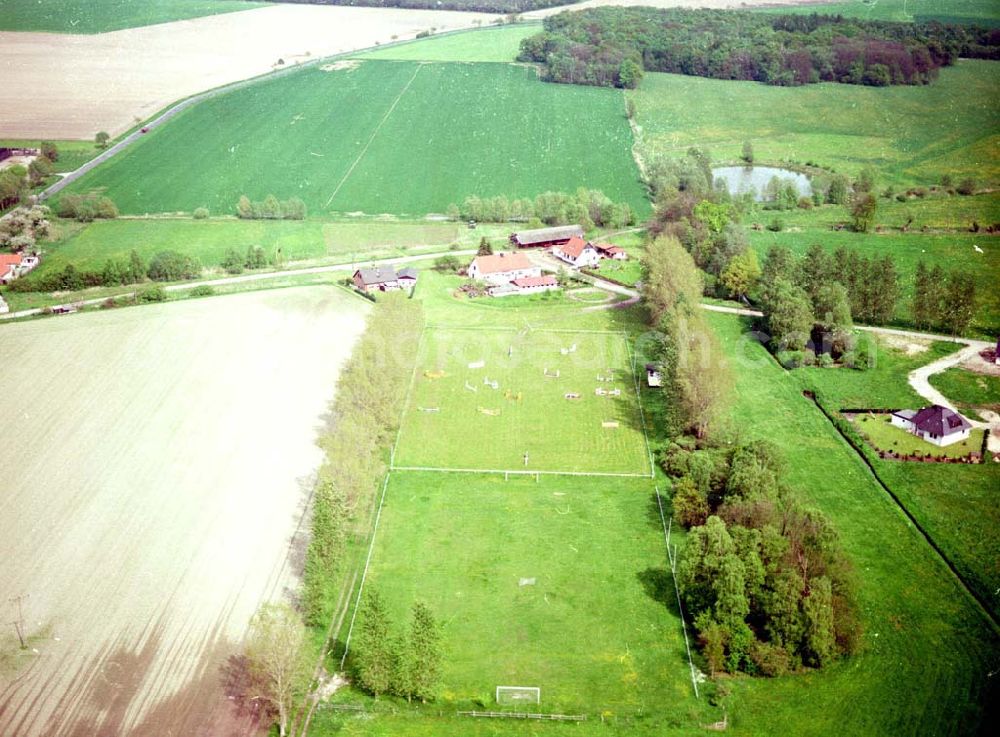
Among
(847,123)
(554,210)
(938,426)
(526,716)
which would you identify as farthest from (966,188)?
(526,716)

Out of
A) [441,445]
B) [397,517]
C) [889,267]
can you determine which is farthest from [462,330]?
[889,267]

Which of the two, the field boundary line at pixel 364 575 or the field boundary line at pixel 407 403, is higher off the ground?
the field boundary line at pixel 364 575

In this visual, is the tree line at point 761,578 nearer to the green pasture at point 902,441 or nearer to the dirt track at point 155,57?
the green pasture at point 902,441

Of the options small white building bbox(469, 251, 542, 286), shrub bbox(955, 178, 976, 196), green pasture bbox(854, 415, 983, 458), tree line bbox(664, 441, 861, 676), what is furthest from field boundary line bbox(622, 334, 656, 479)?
shrub bbox(955, 178, 976, 196)

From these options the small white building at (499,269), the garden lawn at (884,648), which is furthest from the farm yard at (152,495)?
the garden lawn at (884,648)

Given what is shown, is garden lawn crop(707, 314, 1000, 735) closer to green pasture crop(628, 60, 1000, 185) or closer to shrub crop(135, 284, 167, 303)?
shrub crop(135, 284, 167, 303)

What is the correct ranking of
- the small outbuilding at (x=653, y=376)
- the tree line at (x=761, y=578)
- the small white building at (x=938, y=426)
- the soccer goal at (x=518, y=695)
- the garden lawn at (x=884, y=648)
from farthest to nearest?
the small outbuilding at (x=653, y=376)
the small white building at (x=938, y=426)
the tree line at (x=761, y=578)
the soccer goal at (x=518, y=695)
the garden lawn at (x=884, y=648)
